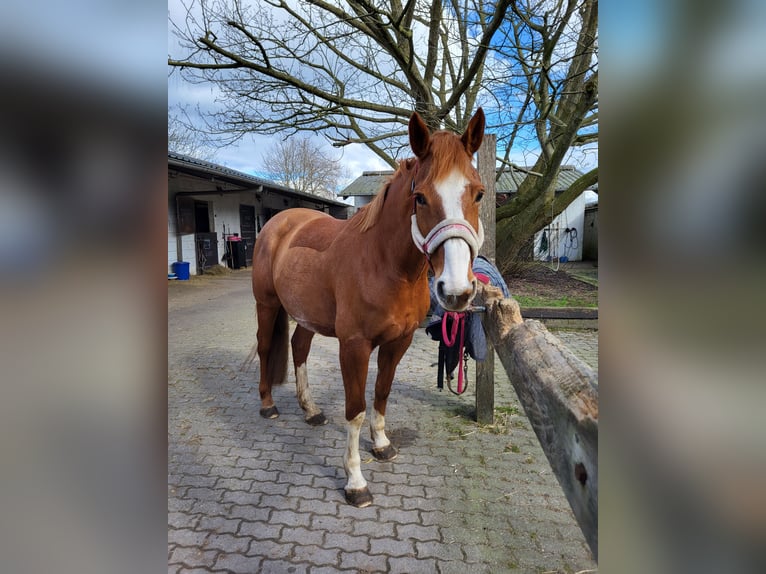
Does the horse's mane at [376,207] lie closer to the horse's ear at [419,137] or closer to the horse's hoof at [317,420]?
the horse's ear at [419,137]

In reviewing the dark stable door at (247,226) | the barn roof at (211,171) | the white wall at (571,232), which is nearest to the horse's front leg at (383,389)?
the barn roof at (211,171)

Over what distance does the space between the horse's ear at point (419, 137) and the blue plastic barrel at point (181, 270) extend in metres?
10.7

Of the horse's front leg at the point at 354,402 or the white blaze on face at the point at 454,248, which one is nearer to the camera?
the white blaze on face at the point at 454,248

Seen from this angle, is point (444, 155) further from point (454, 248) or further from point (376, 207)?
point (376, 207)

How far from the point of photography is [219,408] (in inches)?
135

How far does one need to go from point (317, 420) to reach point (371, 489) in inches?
36.9

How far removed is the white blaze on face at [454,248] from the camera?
140 centimetres

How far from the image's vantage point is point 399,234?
195 centimetres

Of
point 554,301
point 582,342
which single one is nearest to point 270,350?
point 582,342

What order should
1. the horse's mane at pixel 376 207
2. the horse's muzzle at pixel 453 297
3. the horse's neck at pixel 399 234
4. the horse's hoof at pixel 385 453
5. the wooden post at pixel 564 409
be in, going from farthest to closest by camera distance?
1. the horse's hoof at pixel 385 453
2. the horse's mane at pixel 376 207
3. the horse's neck at pixel 399 234
4. the horse's muzzle at pixel 453 297
5. the wooden post at pixel 564 409
